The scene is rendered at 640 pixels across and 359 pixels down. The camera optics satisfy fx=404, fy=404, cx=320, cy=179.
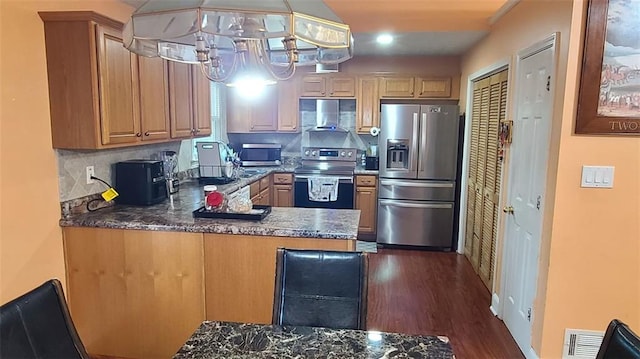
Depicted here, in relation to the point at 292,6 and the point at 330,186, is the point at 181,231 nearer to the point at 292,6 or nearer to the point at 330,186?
the point at 292,6

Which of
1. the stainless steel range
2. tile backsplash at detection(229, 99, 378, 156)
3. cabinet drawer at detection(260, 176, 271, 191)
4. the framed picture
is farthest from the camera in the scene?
tile backsplash at detection(229, 99, 378, 156)

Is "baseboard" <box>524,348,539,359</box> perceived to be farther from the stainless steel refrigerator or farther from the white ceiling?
the white ceiling

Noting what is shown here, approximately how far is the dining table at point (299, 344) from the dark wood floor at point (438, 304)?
4.81 feet

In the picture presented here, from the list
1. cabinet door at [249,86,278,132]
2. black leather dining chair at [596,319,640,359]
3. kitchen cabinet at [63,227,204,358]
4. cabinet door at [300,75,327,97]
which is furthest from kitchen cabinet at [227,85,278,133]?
black leather dining chair at [596,319,640,359]

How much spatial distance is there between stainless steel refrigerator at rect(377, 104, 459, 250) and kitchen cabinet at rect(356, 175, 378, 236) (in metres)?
0.12

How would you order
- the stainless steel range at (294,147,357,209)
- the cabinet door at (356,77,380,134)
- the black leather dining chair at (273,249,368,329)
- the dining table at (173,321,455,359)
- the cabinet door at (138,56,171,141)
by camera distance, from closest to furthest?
the dining table at (173,321,455,359)
the black leather dining chair at (273,249,368,329)
the cabinet door at (138,56,171,141)
the stainless steel range at (294,147,357,209)
the cabinet door at (356,77,380,134)

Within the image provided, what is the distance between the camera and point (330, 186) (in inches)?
187

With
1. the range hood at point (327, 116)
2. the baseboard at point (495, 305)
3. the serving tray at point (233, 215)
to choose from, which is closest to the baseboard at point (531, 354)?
the baseboard at point (495, 305)

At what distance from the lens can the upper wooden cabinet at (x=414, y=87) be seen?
4.92 meters

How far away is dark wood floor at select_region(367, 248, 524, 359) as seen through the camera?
2.76 meters

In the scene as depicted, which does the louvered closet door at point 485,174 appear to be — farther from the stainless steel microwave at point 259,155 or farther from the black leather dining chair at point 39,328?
the black leather dining chair at point 39,328

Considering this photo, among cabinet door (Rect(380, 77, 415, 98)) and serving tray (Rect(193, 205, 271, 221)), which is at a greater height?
cabinet door (Rect(380, 77, 415, 98))

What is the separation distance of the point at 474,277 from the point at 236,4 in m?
3.59

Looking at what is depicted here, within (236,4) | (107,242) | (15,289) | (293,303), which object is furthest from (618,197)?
(15,289)
